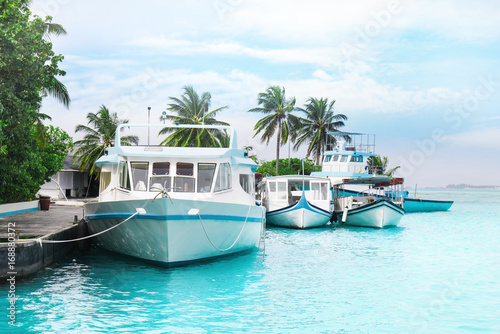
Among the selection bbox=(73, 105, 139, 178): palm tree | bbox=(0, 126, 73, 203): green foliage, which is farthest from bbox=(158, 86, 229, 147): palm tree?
bbox=(0, 126, 73, 203): green foliage

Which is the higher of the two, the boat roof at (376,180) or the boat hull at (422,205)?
the boat roof at (376,180)

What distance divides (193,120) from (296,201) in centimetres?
1510

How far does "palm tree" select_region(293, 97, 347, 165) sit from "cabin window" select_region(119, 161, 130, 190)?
4172 centimetres

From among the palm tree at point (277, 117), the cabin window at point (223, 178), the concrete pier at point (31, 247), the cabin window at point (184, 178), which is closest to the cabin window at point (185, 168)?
the cabin window at point (184, 178)

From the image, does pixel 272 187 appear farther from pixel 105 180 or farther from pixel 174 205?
pixel 174 205

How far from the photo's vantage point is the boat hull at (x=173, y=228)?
452 inches

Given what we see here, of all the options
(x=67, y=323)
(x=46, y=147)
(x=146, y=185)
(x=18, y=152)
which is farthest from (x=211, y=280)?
(x=46, y=147)

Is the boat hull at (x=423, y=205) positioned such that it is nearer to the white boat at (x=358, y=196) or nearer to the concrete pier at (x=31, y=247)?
the white boat at (x=358, y=196)

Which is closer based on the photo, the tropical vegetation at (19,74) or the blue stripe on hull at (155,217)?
the blue stripe on hull at (155,217)

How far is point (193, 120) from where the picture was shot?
3834 centimetres

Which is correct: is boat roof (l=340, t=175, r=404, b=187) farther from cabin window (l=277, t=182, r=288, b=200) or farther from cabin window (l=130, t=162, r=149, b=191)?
cabin window (l=130, t=162, r=149, b=191)

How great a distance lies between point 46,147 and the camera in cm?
2677

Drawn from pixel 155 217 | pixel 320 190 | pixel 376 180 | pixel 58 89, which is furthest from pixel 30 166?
pixel 376 180

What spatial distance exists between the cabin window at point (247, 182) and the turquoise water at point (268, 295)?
2.31 meters
